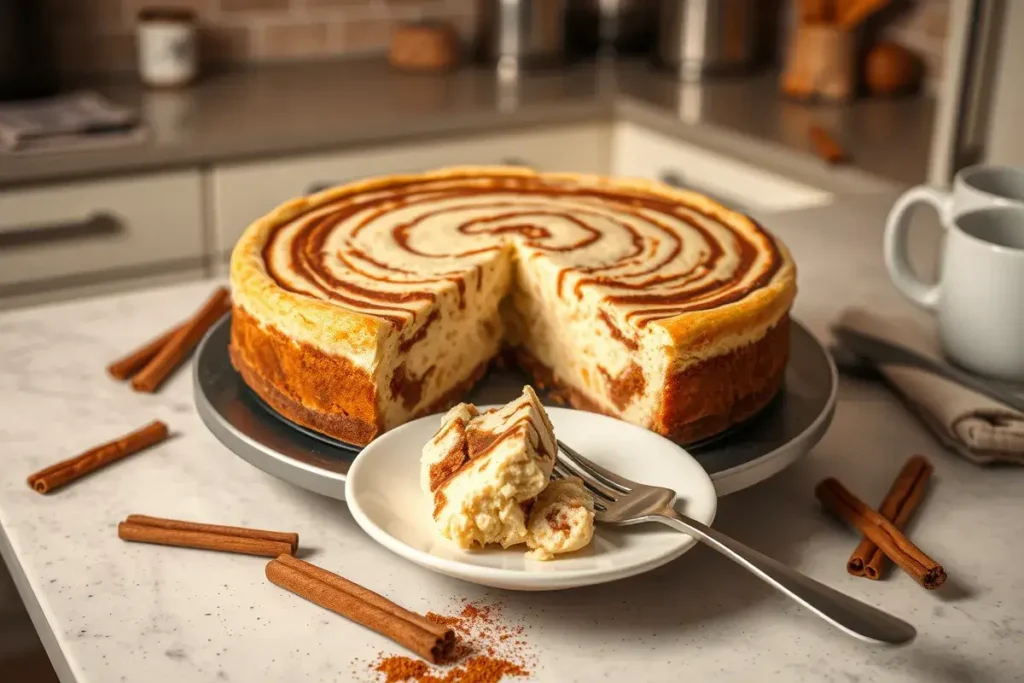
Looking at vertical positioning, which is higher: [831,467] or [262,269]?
[262,269]

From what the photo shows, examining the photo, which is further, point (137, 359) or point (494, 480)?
point (137, 359)

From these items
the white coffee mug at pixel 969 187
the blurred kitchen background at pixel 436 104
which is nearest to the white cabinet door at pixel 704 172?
the blurred kitchen background at pixel 436 104

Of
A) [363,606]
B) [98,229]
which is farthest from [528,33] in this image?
[363,606]

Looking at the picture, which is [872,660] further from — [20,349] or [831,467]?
[20,349]

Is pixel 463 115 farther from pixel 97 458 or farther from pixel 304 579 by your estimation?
pixel 304 579

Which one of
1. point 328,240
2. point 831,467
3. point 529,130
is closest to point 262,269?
point 328,240

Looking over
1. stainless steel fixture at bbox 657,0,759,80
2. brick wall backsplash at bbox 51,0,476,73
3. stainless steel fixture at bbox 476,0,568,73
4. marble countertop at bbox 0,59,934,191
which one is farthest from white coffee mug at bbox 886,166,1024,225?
brick wall backsplash at bbox 51,0,476,73

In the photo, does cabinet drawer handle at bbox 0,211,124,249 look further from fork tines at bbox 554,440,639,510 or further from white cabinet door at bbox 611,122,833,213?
fork tines at bbox 554,440,639,510
